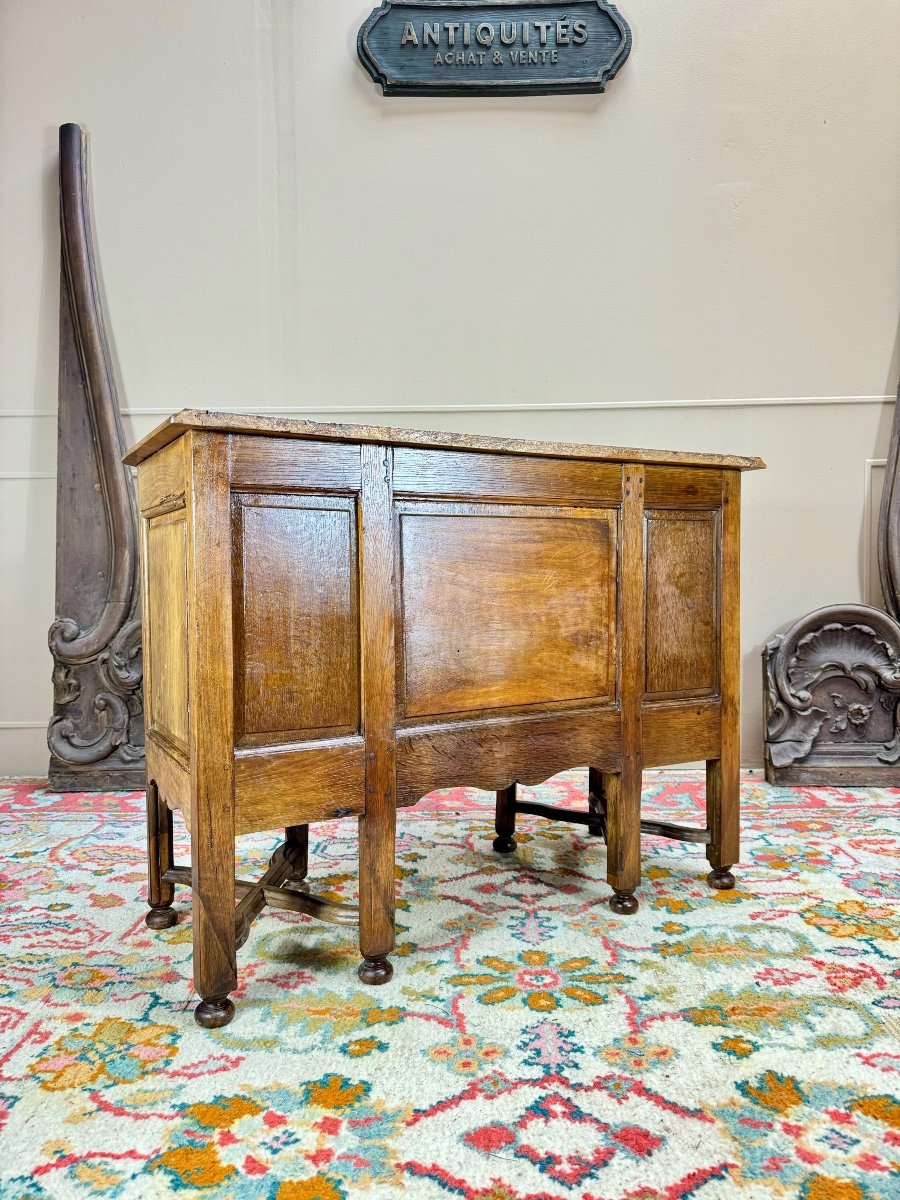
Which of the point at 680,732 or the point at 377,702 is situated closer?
the point at 377,702

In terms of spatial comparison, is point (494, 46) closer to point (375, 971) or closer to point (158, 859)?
point (158, 859)

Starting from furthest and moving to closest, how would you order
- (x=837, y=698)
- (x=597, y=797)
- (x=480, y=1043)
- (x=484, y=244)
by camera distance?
(x=484, y=244) < (x=837, y=698) < (x=597, y=797) < (x=480, y=1043)

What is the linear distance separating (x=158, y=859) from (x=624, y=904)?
1.22m

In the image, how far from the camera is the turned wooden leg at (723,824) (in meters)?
2.32

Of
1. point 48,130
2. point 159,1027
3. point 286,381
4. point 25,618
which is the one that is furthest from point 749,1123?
point 48,130

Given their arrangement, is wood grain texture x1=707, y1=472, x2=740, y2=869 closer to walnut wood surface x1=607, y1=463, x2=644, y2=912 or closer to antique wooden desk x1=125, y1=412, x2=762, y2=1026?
antique wooden desk x1=125, y1=412, x2=762, y2=1026

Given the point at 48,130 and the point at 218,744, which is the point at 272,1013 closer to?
the point at 218,744

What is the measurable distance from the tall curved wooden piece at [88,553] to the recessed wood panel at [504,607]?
2.11 meters

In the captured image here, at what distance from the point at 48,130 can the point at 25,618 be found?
7.30 ft

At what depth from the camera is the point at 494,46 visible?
3666 mm

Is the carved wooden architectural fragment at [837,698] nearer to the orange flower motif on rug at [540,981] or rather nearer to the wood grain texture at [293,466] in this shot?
the orange flower motif on rug at [540,981]

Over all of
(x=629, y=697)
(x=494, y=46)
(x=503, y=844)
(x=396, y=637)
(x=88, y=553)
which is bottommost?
(x=503, y=844)

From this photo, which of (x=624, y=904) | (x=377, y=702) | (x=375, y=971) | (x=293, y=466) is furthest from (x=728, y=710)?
(x=293, y=466)

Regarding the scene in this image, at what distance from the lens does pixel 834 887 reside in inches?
92.6
